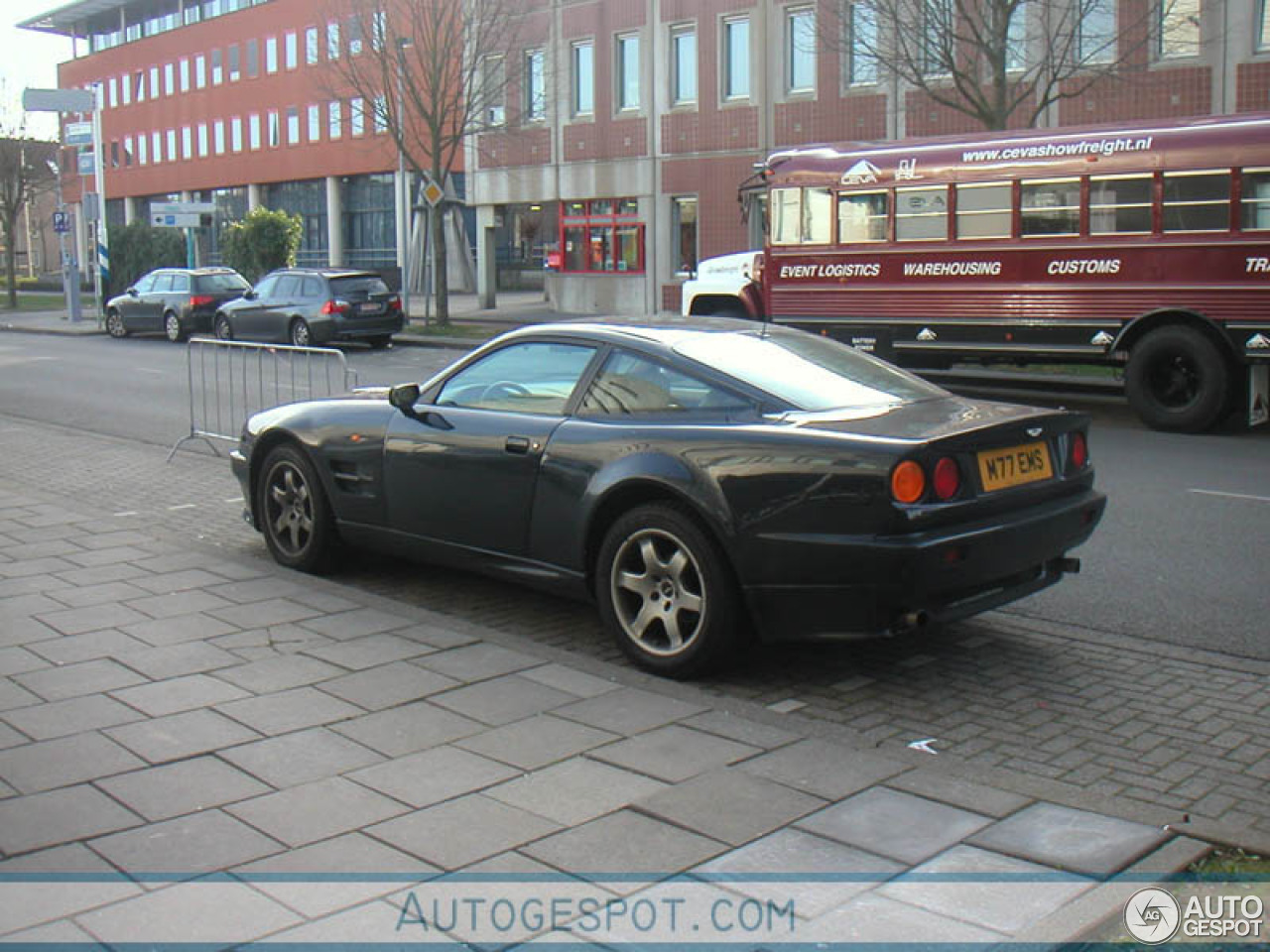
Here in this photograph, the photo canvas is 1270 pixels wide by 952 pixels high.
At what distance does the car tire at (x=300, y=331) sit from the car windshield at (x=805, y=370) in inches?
828

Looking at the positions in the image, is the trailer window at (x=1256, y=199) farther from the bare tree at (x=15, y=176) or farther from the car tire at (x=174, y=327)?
the bare tree at (x=15, y=176)

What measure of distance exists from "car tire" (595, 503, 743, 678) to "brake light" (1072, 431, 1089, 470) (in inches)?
66.0

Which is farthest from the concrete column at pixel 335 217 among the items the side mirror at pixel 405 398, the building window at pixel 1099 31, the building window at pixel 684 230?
the side mirror at pixel 405 398

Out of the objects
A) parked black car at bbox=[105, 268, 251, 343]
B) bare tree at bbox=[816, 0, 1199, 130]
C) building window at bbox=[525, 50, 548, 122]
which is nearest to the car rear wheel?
parked black car at bbox=[105, 268, 251, 343]

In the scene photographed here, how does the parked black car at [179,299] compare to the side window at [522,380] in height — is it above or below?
above

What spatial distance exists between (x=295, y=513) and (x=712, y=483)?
2989 millimetres

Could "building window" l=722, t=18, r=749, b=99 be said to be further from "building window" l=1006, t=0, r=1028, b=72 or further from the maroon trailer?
the maroon trailer

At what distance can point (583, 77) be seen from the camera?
1420 inches

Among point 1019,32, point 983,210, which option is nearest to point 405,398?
point 983,210

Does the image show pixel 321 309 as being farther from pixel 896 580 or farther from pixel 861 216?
pixel 896 580

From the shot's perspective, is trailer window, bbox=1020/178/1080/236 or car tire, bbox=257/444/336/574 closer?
car tire, bbox=257/444/336/574

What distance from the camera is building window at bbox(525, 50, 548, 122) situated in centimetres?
3684

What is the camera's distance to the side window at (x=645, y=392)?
19.2ft

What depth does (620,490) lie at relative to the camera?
5824 mm
